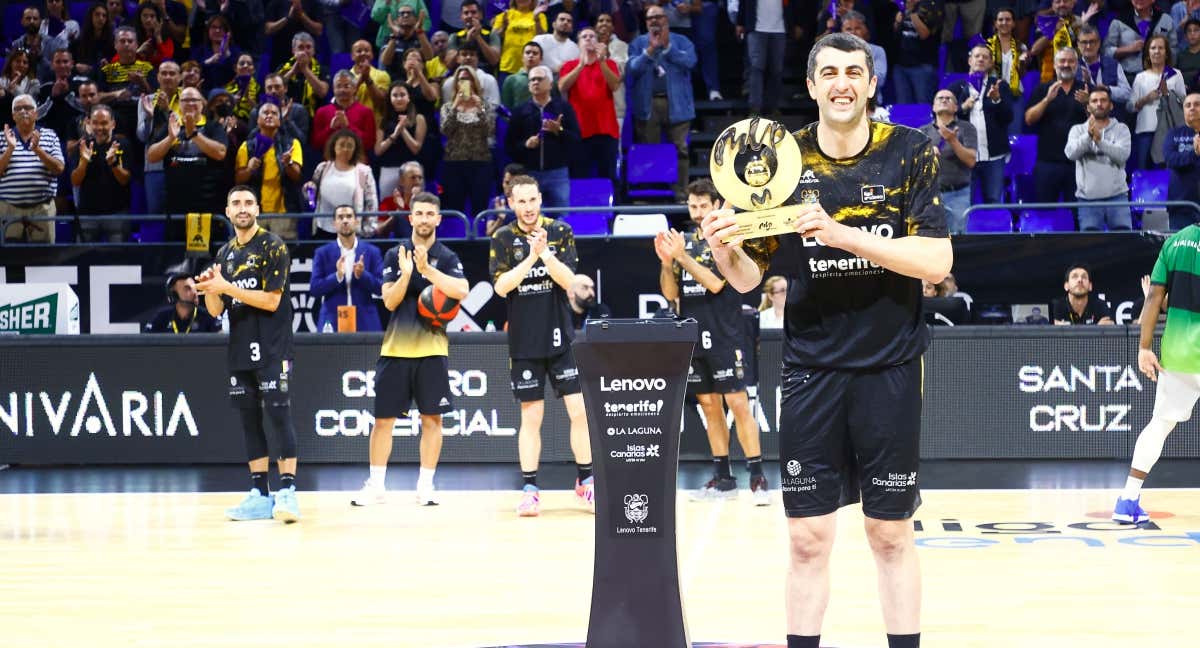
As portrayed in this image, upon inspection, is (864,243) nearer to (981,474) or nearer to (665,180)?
(981,474)

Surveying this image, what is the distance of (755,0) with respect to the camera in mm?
15383

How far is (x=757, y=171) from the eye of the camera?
421cm

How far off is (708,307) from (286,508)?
3272mm

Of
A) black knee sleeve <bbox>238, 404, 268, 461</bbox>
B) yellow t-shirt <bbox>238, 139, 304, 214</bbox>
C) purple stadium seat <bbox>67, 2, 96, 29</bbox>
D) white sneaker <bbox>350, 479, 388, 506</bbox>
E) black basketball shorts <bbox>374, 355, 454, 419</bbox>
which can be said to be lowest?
white sneaker <bbox>350, 479, 388, 506</bbox>

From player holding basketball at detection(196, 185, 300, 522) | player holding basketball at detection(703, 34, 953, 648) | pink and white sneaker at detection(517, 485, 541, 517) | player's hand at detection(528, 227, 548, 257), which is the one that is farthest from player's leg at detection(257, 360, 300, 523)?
player holding basketball at detection(703, 34, 953, 648)

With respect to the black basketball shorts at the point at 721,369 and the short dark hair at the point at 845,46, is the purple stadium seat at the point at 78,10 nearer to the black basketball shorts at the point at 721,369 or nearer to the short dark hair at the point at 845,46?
the black basketball shorts at the point at 721,369

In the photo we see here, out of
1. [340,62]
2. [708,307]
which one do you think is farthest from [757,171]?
[340,62]

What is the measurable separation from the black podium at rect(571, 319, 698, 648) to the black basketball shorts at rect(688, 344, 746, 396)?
187 inches

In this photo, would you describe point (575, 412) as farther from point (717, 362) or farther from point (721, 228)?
point (721, 228)

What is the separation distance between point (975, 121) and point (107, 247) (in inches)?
336

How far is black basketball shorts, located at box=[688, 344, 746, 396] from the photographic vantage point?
1009cm

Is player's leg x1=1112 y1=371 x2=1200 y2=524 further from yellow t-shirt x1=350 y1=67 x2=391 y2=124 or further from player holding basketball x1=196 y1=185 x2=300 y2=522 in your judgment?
yellow t-shirt x1=350 y1=67 x2=391 y2=124

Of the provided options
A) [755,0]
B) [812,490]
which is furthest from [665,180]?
[812,490]

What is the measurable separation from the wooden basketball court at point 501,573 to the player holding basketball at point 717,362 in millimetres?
271
